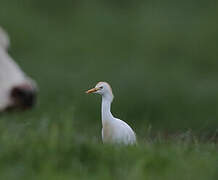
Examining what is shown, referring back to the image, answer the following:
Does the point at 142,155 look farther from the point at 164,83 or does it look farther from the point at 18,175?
the point at 164,83

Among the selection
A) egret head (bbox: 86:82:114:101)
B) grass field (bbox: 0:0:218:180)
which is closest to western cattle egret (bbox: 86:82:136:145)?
egret head (bbox: 86:82:114:101)

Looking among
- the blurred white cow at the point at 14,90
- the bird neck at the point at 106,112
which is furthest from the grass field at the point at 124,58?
the blurred white cow at the point at 14,90

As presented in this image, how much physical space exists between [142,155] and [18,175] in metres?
0.78

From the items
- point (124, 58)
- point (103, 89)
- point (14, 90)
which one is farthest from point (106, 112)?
point (124, 58)

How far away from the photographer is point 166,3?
1764 centimetres

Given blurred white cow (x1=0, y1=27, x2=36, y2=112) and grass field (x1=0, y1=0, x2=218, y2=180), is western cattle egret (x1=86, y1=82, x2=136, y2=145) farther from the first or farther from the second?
blurred white cow (x1=0, y1=27, x2=36, y2=112)

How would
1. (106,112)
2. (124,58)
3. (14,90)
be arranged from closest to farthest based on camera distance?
1. (106,112)
2. (14,90)
3. (124,58)

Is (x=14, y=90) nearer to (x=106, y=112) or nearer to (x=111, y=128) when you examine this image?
(x=106, y=112)

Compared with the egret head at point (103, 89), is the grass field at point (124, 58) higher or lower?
lower

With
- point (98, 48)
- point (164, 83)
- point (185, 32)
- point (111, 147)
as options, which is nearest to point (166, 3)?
point (185, 32)

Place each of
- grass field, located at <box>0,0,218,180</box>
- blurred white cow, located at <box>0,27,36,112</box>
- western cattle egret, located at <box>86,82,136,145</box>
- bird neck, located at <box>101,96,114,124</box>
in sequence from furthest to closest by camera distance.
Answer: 1. grass field, located at <box>0,0,218,180</box>
2. blurred white cow, located at <box>0,27,36,112</box>
3. bird neck, located at <box>101,96,114,124</box>
4. western cattle egret, located at <box>86,82,136,145</box>

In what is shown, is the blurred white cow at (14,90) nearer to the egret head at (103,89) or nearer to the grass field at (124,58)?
the egret head at (103,89)

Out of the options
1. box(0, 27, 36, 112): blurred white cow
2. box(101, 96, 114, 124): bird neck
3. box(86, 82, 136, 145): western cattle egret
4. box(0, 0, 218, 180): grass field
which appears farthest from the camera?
box(0, 0, 218, 180): grass field

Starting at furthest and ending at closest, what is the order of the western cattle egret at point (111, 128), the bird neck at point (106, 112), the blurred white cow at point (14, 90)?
the blurred white cow at point (14, 90), the bird neck at point (106, 112), the western cattle egret at point (111, 128)
